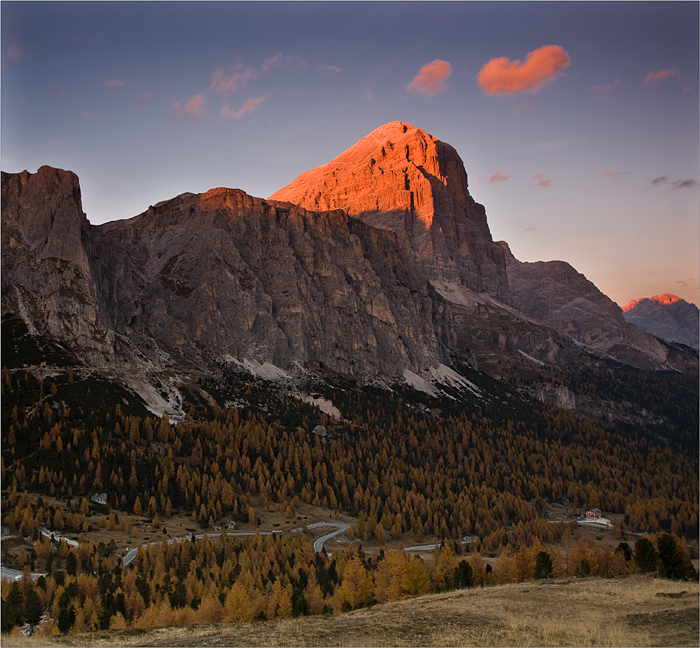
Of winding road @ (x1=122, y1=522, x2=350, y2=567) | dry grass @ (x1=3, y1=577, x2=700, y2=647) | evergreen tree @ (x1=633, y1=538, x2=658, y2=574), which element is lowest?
winding road @ (x1=122, y1=522, x2=350, y2=567)

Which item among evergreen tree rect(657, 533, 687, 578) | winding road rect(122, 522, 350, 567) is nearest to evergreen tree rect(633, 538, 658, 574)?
evergreen tree rect(657, 533, 687, 578)

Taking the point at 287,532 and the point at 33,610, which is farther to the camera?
the point at 287,532

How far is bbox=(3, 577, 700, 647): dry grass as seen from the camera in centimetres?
4266

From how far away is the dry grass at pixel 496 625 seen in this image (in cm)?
4266

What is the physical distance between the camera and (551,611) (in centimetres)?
5128

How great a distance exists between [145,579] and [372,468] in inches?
4133

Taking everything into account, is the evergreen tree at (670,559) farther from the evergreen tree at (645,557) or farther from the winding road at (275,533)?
the winding road at (275,533)

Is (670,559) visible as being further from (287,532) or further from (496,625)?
(287,532)

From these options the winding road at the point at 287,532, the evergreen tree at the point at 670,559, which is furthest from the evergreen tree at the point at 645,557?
the winding road at the point at 287,532

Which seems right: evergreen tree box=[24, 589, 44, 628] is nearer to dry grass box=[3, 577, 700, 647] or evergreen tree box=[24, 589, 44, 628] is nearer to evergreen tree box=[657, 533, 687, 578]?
dry grass box=[3, 577, 700, 647]

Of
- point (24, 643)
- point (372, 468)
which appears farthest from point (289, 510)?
point (24, 643)

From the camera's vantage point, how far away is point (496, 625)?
46438 mm

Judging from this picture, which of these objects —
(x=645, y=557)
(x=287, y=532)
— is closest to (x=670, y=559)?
(x=645, y=557)

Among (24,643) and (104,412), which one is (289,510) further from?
(24,643)
